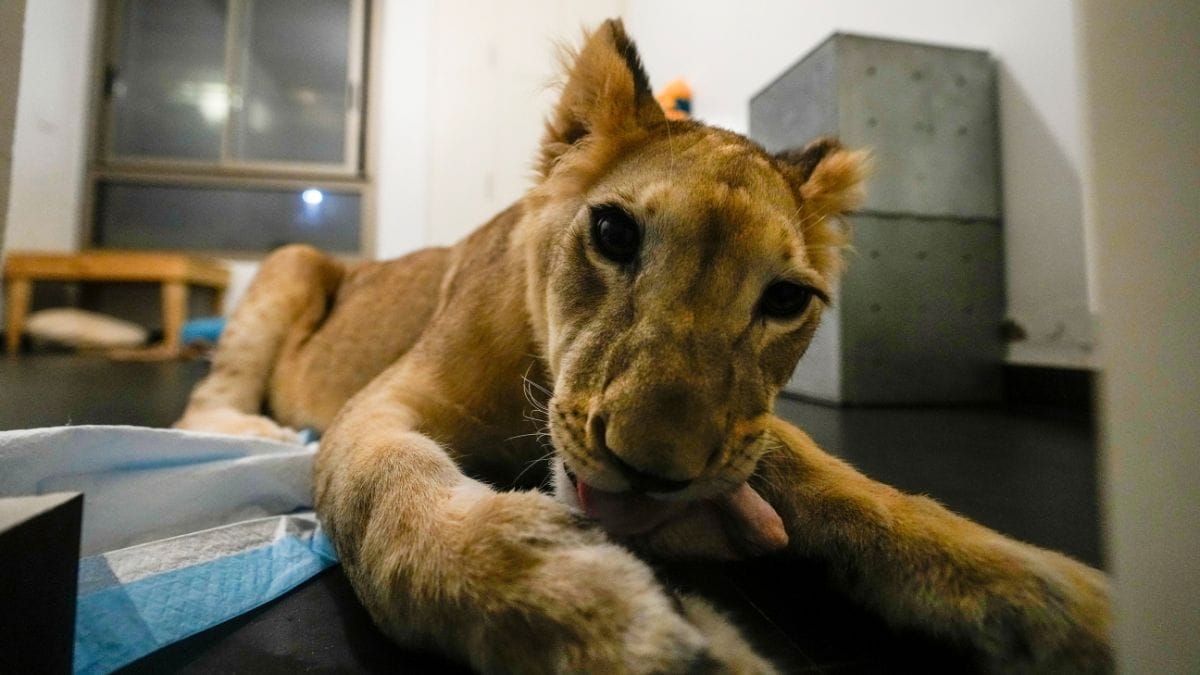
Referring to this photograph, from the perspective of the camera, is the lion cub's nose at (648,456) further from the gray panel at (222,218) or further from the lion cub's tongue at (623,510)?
the gray panel at (222,218)

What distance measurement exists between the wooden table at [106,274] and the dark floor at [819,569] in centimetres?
396

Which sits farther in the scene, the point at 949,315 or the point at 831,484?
the point at 949,315

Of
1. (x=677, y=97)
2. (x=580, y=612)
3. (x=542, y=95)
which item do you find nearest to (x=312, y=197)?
(x=677, y=97)

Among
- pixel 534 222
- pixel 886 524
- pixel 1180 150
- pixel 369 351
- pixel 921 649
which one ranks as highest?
pixel 534 222

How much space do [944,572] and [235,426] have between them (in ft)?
6.70

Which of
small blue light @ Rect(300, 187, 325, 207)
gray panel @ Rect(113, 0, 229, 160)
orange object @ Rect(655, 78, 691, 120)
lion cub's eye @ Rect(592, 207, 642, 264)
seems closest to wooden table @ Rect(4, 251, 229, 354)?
small blue light @ Rect(300, 187, 325, 207)

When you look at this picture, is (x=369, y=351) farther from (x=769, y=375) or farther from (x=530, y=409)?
(x=769, y=375)

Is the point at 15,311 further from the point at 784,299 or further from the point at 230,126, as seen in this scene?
the point at 784,299

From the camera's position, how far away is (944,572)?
2.34ft

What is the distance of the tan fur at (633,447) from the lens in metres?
0.54

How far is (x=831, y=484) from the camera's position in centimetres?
87

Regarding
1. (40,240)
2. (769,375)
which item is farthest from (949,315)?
(40,240)

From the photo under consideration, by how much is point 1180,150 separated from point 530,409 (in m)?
1.02

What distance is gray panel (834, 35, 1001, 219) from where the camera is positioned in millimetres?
3248
